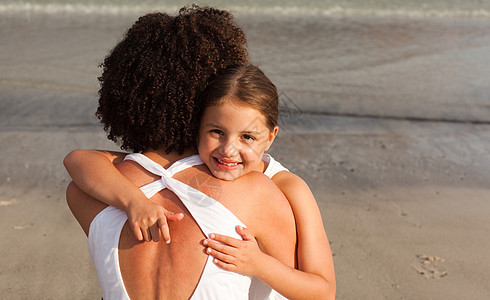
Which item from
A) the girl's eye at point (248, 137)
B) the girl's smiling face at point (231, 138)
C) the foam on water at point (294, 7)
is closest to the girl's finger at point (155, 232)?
the girl's smiling face at point (231, 138)

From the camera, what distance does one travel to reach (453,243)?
11.6 feet

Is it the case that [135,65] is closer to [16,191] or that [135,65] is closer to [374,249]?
[374,249]

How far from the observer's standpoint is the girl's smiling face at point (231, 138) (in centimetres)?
159

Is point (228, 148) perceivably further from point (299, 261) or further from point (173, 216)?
point (299, 261)

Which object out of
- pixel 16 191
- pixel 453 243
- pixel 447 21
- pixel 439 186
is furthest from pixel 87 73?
pixel 447 21

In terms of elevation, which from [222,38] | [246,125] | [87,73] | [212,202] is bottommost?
[87,73]

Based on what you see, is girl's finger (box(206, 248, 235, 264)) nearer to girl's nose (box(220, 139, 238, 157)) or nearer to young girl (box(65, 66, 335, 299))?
young girl (box(65, 66, 335, 299))

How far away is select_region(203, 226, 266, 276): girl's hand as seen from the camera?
1.47 metres

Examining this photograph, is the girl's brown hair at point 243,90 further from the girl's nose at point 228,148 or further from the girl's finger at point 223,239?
the girl's finger at point 223,239

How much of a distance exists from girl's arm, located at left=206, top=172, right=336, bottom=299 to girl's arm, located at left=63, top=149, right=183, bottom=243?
199 mm

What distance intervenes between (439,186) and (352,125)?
1.47m

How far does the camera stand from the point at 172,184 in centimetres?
153

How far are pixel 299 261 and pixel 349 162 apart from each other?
10.2ft

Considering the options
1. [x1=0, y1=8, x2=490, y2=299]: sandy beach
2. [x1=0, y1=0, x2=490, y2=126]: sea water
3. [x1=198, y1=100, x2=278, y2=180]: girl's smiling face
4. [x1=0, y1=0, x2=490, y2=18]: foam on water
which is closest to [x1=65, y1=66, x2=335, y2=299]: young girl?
[x1=198, y1=100, x2=278, y2=180]: girl's smiling face
